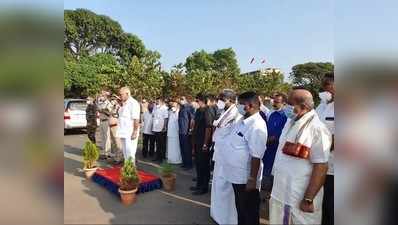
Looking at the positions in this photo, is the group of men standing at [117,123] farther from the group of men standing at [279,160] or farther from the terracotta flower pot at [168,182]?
the group of men standing at [279,160]

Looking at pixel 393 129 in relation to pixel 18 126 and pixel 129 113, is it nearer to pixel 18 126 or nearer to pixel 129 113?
pixel 18 126

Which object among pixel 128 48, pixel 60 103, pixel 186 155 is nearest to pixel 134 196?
pixel 186 155

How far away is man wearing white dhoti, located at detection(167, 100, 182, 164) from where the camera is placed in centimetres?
782

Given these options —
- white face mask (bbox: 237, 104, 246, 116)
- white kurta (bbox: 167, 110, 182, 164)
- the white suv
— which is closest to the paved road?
white face mask (bbox: 237, 104, 246, 116)

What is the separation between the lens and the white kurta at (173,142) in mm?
7824

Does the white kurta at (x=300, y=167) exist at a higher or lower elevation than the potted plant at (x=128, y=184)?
higher

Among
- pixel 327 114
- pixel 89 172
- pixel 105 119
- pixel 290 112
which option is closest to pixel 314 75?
pixel 105 119

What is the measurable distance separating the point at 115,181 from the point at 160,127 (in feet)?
9.31

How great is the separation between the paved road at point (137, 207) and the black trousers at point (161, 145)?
2.21m

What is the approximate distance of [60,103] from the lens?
3.34 feet

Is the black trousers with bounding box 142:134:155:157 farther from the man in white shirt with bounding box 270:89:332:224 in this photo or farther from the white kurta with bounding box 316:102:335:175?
the man in white shirt with bounding box 270:89:332:224

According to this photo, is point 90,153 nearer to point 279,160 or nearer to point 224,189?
point 224,189

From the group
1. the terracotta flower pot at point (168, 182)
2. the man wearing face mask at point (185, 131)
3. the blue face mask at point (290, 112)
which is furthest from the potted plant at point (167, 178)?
the blue face mask at point (290, 112)

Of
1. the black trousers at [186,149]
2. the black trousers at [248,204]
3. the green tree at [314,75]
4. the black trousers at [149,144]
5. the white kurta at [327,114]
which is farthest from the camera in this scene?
the black trousers at [149,144]
